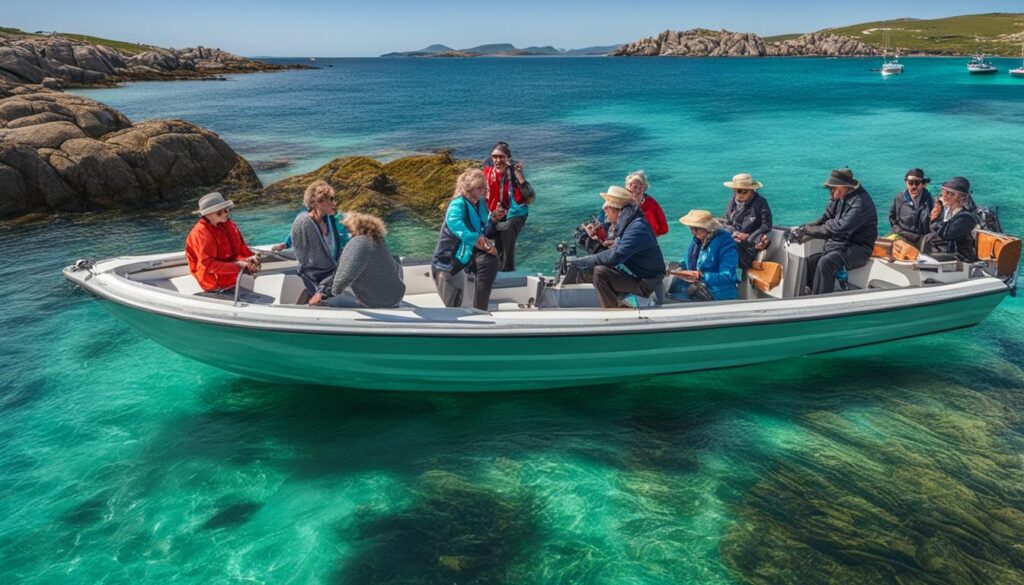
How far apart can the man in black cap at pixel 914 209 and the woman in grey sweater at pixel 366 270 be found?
6.70 meters

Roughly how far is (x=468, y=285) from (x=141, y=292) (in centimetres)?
333

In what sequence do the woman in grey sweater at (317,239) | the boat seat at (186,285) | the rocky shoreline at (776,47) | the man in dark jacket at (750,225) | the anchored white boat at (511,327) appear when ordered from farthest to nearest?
the rocky shoreline at (776,47) → the man in dark jacket at (750,225) → the boat seat at (186,285) → the woman in grey sweater at (317,239) → the anchored white boat at (511,327)

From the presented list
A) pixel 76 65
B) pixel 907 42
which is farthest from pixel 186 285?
pixel 907 42

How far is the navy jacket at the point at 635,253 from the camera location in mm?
6758

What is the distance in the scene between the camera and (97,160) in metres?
17.0

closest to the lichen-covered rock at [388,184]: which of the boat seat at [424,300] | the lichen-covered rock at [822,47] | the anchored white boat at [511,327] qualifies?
the boat seat at [424,300]

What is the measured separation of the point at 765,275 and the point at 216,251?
6148 mm

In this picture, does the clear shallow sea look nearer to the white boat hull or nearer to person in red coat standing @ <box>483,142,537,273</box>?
the white boat hull

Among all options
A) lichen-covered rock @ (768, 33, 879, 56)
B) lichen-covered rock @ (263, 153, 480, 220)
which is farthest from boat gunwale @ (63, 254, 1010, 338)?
lichen-covered rock @ (768, 33, 879, 56)

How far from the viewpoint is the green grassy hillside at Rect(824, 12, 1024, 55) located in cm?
14350

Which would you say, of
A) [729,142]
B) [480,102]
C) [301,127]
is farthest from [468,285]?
[480,102]

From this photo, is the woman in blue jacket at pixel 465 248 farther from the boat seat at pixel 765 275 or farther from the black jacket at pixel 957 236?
the black jacket at pixel 957 236

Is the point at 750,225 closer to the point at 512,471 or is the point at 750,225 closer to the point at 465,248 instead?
the point at 465,248

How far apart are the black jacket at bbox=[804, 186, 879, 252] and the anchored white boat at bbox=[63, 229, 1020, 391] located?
36cm
